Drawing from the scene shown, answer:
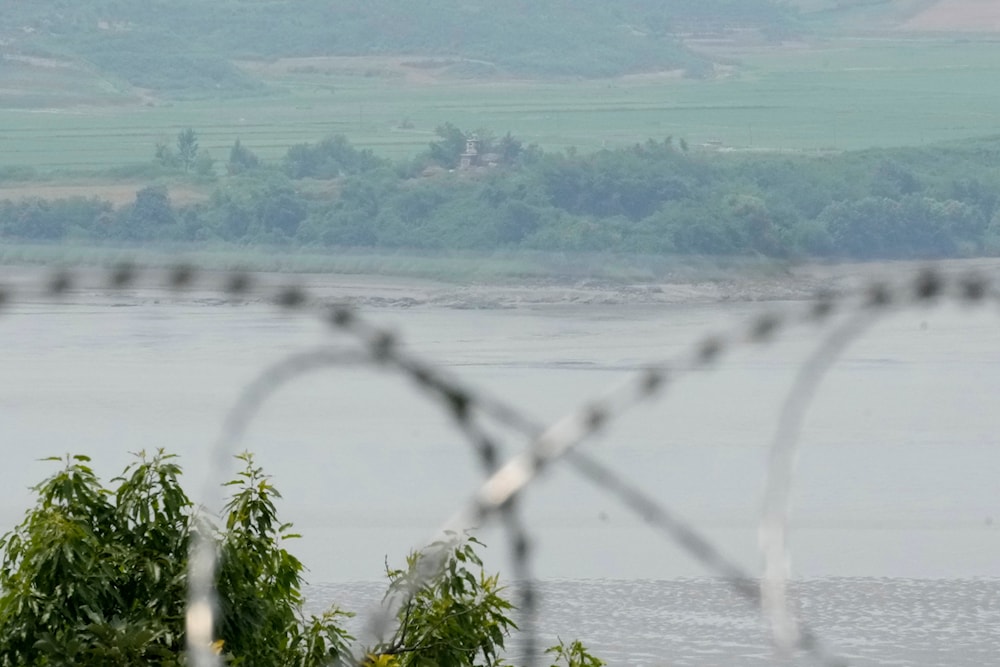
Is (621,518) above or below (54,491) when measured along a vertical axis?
above

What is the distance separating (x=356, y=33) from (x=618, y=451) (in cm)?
1751

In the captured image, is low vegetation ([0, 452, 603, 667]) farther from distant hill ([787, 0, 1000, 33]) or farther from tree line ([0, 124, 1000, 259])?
distant hill ([787, 0, 1000, 33])

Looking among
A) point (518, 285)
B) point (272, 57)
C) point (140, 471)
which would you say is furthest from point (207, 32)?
point (140, 471)

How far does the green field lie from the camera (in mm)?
27438

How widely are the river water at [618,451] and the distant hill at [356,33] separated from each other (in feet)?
26.7

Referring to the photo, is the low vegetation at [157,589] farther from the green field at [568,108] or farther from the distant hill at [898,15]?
the distant hill at [898,15]

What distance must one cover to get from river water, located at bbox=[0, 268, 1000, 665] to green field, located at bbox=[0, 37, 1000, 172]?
674 centimetres

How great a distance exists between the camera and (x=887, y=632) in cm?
1102

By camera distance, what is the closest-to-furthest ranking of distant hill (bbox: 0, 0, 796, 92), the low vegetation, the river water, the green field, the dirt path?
1. the low vegetation
2. the river water
3. the dirt path
4. the green field
5. distant hill (bbox: 0, 0, 796, 92)

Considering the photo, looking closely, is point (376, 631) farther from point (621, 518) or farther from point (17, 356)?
point (17, 356)

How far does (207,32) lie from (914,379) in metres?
15.2

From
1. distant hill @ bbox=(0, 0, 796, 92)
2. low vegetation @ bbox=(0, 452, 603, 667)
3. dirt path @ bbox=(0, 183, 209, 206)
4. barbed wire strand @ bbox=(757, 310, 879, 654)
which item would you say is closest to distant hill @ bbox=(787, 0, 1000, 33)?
distant hill @ bbox=(0, 0, 796, 92)

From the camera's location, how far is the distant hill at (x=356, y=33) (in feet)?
93.3

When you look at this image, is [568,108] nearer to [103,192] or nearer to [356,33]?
[356,33]
